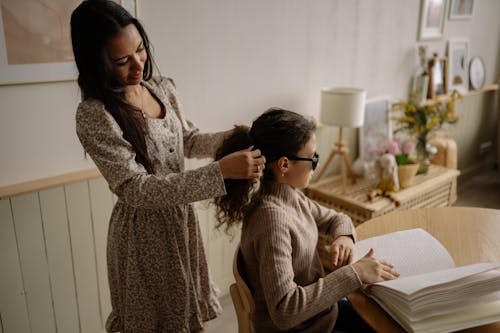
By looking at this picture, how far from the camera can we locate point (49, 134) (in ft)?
5.57

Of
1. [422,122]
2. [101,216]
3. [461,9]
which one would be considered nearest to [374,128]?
[422,122]

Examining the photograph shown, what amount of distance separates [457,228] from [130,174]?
1123 mm

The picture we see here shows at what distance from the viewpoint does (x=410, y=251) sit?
4.26 ft

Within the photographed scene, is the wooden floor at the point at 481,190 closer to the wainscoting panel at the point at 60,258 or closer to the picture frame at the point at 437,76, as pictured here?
the picture frame at the point at 437,76

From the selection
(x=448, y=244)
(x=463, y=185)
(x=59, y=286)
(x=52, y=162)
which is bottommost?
(x=463, y=185)

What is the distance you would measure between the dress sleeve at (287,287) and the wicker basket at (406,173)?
5.78 feet

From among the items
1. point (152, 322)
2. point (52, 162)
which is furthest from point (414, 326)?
point (52, 162)

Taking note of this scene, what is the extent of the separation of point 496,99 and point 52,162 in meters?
4.44

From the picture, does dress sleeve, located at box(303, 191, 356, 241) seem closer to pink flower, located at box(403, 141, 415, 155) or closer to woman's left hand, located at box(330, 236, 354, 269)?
woman's left hand, located at box(330, 236, 354, 269)

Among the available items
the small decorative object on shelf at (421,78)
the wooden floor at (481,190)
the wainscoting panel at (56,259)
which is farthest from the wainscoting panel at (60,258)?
the wooden floor at (481,190)

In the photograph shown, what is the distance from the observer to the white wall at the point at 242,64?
5.44ft

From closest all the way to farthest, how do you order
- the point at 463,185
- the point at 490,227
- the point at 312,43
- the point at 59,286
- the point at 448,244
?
the point at 448,244 < the point at 490,227 < the point at 59,286 < the point at 312,43 < the point at 463,185

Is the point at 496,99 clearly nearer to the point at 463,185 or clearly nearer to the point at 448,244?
the point at 463,185

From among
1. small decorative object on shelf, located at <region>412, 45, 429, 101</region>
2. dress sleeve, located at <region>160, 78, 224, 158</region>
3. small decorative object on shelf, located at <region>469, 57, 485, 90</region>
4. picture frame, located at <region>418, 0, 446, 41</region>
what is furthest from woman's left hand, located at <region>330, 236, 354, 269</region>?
small decorative object on shelf, located at <region>469, 57, 485, 90</region>
